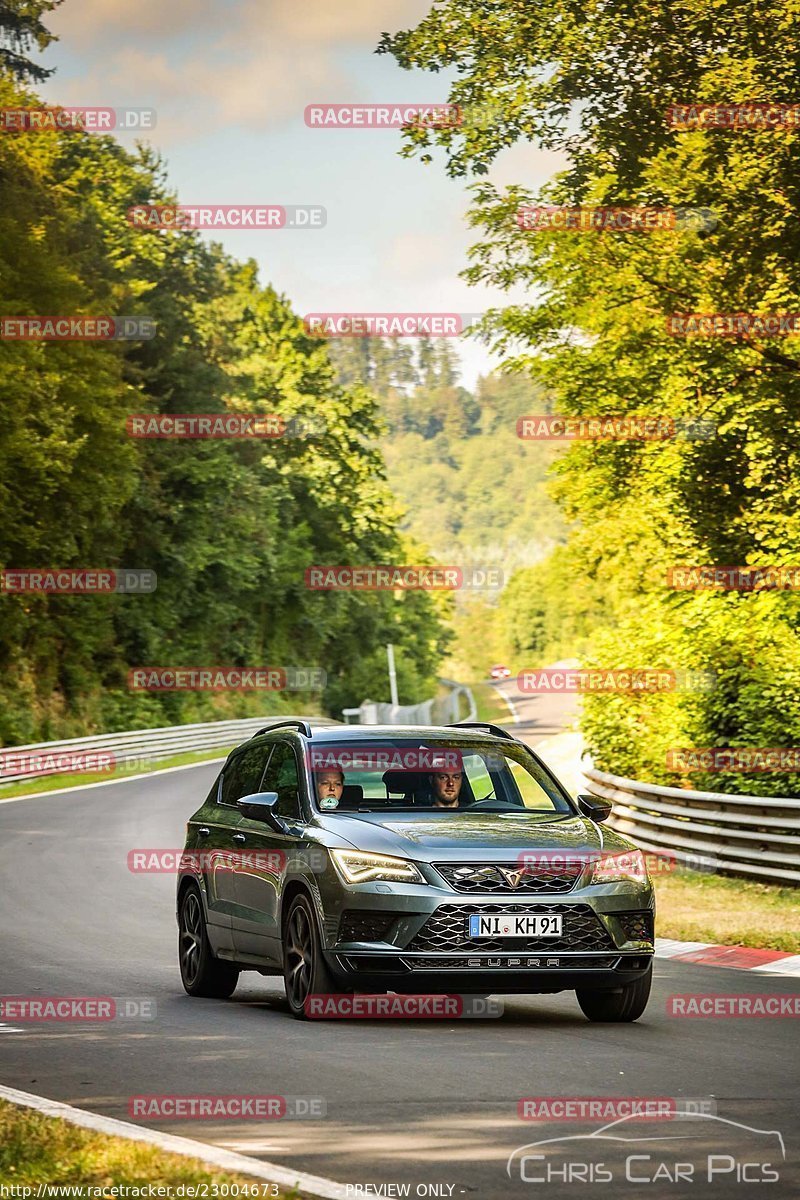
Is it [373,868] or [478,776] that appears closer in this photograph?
[373,868]

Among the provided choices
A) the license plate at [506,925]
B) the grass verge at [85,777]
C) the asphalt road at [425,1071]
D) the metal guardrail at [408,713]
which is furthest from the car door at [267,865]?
the metal guardrail at [408,713]

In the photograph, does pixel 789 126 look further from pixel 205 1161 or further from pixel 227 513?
pixel 227 513

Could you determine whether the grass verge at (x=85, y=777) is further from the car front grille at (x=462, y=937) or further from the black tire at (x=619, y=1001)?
the car front grille at (x=462, y=937)

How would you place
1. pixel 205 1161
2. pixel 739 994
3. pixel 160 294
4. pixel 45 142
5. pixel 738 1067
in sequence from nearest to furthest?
pixel 205 1161 < pixel 738 1067 < pixel 739 994 < pixel 45 142 < pixel 160 294

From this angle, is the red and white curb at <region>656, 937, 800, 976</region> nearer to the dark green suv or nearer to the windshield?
the dark green suv

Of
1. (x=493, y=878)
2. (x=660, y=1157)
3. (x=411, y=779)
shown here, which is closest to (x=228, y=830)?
(x=411, y=779)

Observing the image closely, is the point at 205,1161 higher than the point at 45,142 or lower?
lower

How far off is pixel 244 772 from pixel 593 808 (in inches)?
100

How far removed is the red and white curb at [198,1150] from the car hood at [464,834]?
2.92 meters

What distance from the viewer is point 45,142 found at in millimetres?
54625

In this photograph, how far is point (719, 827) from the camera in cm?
2086

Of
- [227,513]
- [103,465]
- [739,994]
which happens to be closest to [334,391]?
[227,513]

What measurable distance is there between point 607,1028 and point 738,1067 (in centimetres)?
155

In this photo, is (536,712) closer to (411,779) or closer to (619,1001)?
(411,779)
